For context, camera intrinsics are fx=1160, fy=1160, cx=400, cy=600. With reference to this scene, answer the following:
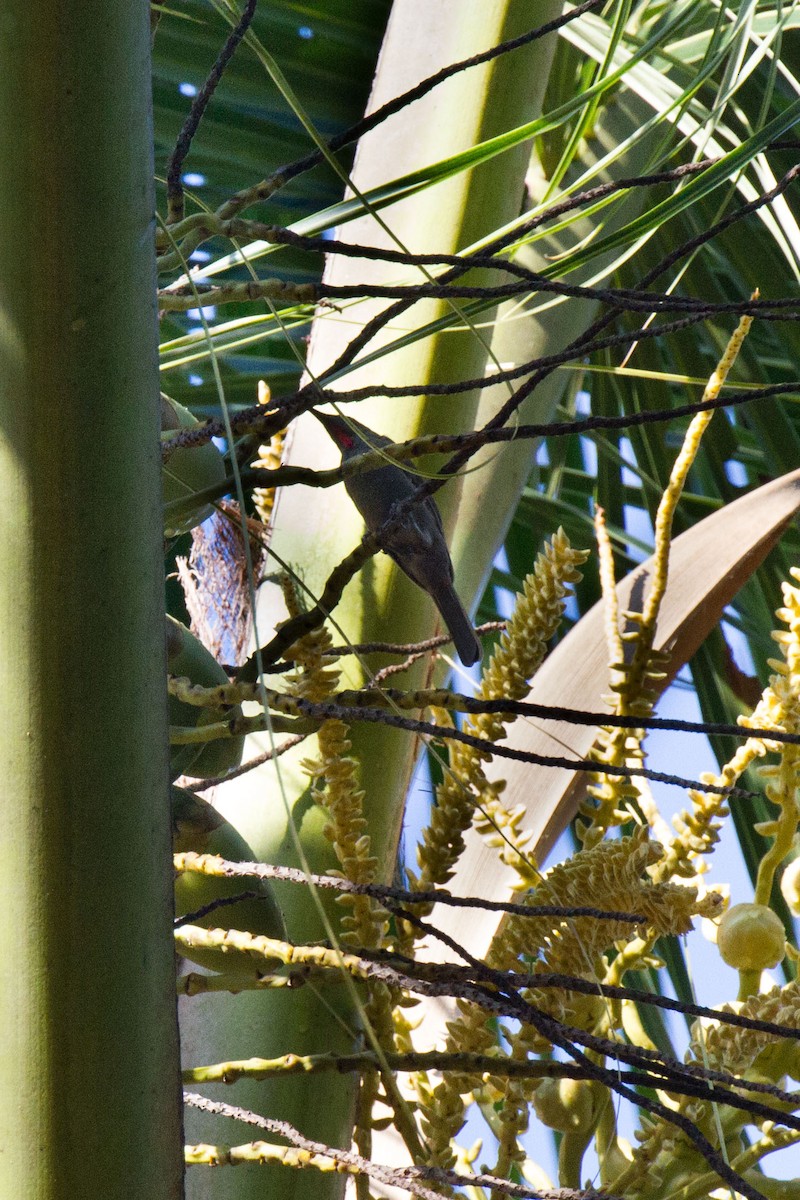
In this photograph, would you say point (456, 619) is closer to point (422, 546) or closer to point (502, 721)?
point (422, 546)

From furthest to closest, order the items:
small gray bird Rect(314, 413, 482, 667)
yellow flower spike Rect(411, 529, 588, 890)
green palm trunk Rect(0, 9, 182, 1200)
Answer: small gray bird Rect(314, 413, 482, 667), yellow flower spike Rect(411, 529, 588, 890), green palm trunk Rect(0, 9, 182, 1200)

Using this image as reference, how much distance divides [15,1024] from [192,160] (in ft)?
4.44

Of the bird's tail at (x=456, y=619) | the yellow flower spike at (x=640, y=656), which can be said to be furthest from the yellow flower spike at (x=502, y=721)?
the bird's tail at (x=456, y=619)

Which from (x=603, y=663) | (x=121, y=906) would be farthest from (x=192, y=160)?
(x=121, y=906)

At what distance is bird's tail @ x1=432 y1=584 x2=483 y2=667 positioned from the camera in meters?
0.82

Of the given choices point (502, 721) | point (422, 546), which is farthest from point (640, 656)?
point (422, 546)

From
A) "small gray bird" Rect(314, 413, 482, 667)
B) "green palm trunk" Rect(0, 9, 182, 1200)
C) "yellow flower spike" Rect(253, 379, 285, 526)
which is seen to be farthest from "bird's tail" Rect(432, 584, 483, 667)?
"green palm trunk" Rect(0, 9, 182, 1200)

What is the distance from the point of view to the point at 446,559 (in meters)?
0.74

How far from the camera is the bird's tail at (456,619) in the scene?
2.69ft

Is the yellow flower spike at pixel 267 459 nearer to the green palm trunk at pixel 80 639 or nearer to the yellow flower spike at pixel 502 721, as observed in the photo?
the yellow flower spike at pixel 502 721

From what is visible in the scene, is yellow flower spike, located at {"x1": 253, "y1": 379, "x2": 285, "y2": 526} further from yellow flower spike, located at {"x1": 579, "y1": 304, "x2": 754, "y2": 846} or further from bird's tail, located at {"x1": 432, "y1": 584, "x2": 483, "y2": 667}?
yellow flower spike, located at {"x1": 579, "y1": 304, "x2": 754, "y2": 846}

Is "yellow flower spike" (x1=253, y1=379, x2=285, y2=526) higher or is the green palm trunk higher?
"yellow flower spike" (x1=253, y1=379, x2=285, y2=526)

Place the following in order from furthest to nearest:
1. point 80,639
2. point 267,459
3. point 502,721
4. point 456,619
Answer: point 456,619 < point 267,459 < point 502,721 < point 80,639

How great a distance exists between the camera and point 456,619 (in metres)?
0.87
